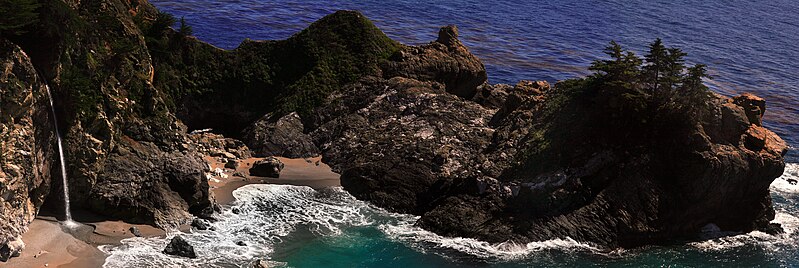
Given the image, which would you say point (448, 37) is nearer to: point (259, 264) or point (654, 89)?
point (654, 89)

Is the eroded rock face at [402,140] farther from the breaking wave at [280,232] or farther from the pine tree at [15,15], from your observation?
the pine tree at [15,15]

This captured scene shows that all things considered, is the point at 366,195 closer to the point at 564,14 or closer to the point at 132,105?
the point at 132,105

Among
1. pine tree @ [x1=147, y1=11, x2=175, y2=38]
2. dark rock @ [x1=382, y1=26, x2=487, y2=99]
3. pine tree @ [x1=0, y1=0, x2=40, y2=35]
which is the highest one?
pine tree @ [x1=0, y1=0, x2=40, y2=35]

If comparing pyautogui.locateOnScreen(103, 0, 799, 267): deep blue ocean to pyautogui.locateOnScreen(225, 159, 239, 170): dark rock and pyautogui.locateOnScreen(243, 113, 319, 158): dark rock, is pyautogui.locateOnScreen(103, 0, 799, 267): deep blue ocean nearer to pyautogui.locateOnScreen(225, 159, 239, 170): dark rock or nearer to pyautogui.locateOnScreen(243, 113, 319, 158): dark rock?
pyautogui.locateOnScreen(225, 159, 239, 170): dark rock

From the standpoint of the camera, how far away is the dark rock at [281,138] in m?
56.2

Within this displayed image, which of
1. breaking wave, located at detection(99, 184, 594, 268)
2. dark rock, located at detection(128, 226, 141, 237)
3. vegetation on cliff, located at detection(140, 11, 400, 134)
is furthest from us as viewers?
vegetation on cliff, located at detection(140, 11, 400, 134)

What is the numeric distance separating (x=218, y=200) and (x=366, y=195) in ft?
30.4

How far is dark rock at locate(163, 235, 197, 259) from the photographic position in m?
40.2

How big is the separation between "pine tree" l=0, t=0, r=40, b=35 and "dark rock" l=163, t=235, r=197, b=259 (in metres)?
12.3

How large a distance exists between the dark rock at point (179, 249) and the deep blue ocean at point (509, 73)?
504 mm

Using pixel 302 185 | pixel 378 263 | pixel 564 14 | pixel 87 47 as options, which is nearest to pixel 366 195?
pixel 302 185

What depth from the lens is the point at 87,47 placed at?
44.0 m

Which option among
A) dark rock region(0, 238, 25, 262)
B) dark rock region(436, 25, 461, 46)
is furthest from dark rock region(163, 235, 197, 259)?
dark rock region(436, 25, 461, 46)

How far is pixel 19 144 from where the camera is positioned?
37.3 meters
